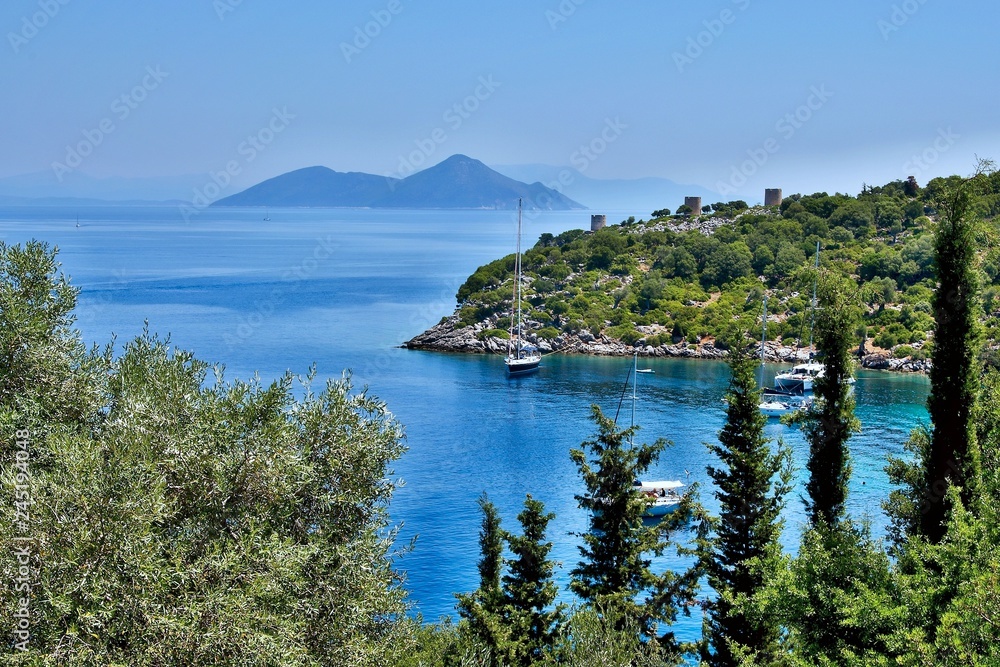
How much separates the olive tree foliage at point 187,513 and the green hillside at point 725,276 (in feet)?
147

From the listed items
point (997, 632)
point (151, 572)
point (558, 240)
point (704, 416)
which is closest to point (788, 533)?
point (704, 416)

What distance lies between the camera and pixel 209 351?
52.5 m

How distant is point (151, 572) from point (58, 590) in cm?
68

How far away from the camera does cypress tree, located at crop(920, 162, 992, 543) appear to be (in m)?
11.0

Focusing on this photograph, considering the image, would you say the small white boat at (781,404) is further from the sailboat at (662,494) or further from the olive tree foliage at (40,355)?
the olive tree foliage at (40,355)

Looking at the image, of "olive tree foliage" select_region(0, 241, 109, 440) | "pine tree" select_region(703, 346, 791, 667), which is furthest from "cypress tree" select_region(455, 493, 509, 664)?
"olive tree foliage" select_region(0, 241, 109, 440)

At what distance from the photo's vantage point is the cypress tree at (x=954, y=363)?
36.2 ft

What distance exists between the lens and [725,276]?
67250 mm

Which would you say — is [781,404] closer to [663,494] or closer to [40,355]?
[663,494]

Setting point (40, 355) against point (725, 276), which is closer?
point (40, 355)

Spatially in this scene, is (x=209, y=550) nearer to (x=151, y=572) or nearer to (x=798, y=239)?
(x=151, y=572)

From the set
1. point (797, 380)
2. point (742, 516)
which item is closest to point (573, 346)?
point (797, 380)

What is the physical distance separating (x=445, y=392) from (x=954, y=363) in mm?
35521

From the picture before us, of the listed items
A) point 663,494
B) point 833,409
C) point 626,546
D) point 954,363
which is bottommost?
point 663,494
